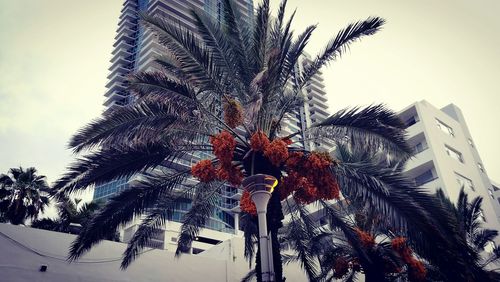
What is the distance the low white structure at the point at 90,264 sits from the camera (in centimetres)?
1027

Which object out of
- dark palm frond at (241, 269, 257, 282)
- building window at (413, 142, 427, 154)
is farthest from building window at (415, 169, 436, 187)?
dark palm frond at (241, 269, 257, 282)

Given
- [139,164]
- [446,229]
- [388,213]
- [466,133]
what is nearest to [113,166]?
[139,164]

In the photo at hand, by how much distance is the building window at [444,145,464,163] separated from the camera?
33.8 meters

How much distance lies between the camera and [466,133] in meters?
38.7

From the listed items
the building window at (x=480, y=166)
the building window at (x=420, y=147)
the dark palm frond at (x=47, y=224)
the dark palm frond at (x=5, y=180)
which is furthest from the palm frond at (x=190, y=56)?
the building window at (x=480, y=166)

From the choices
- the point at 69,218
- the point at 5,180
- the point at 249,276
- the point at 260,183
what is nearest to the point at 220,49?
the point at 260,183

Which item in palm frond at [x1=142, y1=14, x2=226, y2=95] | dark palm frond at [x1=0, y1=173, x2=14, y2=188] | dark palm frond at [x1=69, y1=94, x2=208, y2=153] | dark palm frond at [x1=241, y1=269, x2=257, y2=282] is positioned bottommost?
dark palm frond at [x1=241, y1=269, x2=257, y2=282]

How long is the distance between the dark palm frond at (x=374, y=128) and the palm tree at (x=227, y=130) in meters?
0.02

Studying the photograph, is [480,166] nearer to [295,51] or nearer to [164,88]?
[295,51]

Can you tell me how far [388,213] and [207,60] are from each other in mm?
5511

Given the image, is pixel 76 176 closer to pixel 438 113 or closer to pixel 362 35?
pixel 362 35

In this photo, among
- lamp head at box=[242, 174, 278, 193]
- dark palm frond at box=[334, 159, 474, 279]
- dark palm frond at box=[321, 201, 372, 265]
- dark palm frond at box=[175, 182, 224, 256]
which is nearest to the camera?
dark palm frond at box=[334, 159, 474, 279]

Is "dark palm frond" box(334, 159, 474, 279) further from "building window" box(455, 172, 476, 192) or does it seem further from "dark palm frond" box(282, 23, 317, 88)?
"building window" box(455, 172, 476, 192)

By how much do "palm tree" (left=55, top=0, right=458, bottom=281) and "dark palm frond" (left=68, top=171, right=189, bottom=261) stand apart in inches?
0.9
